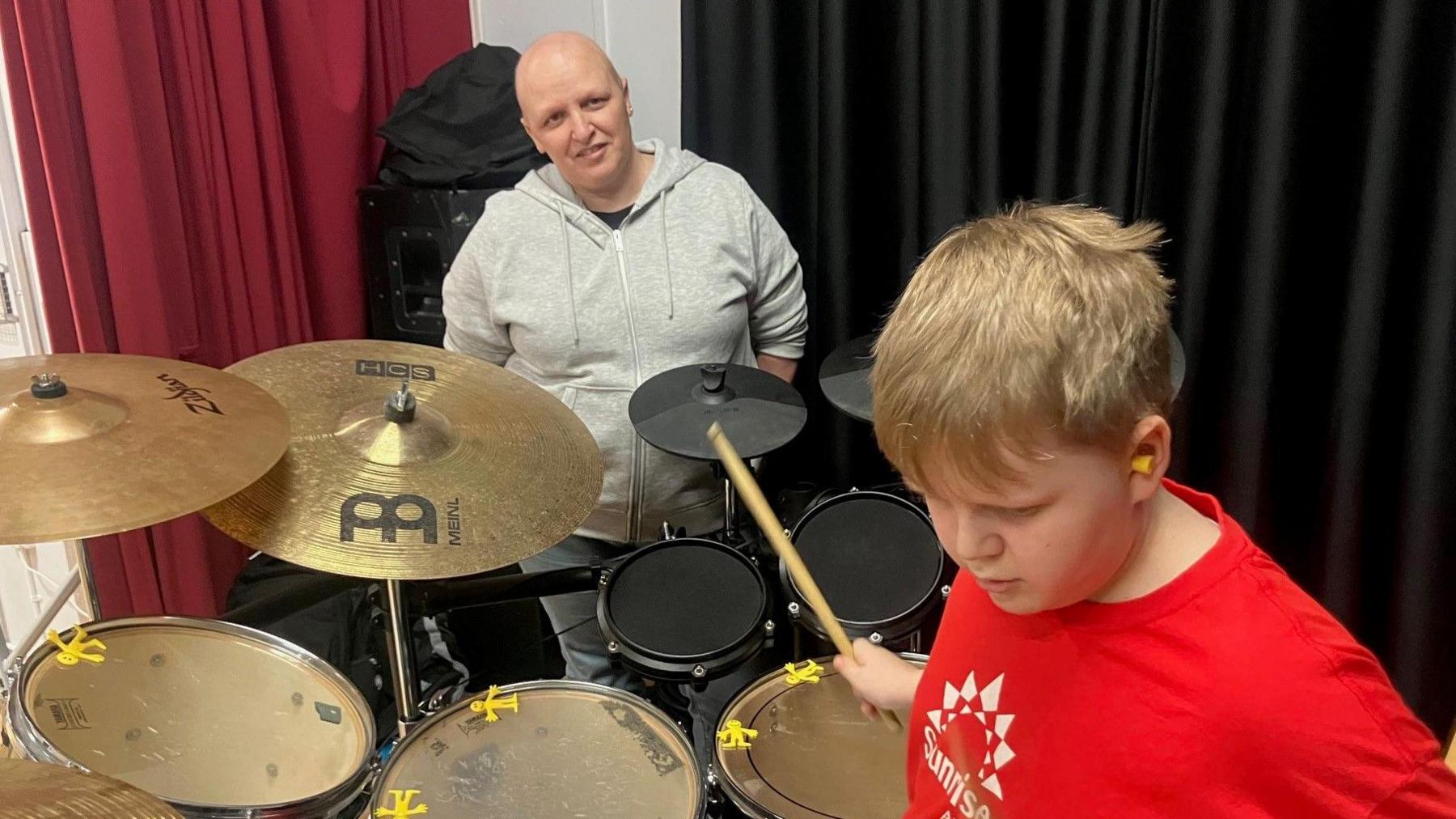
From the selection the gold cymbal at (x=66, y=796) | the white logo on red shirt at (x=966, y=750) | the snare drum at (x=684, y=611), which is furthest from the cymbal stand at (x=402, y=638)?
the white logo on red shirt at (x=966, y=750)

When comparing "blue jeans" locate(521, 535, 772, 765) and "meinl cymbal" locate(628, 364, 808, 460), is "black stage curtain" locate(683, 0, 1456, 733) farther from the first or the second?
"blue jeans" locate(521, 535, 772, 765)

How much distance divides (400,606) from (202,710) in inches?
9.8

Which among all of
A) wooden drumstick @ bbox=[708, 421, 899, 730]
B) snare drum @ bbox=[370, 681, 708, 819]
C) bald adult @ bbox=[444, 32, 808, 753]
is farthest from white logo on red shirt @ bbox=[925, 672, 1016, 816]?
bald adult @ bbox=[444, 32, 808, 753]

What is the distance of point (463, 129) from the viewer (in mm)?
2010

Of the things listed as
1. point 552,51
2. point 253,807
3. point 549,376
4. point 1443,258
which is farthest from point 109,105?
point 1443,258

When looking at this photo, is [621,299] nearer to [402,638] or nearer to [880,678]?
[402,638]

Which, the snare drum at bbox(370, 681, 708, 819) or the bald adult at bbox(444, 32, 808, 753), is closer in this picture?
the snare drum at bbox(370, 681, 708, 819)

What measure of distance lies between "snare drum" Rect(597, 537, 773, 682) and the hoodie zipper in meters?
0.24

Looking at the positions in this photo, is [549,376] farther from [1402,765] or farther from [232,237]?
[1402,765]

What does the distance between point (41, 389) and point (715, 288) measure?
90cm

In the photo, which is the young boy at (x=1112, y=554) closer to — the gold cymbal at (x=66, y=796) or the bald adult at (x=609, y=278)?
the gold cymbal at (x=66, y=796)

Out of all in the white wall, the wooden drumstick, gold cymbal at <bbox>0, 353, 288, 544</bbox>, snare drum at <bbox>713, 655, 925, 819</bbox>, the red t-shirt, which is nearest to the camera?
the red t-shirt

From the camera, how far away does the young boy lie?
585 mm

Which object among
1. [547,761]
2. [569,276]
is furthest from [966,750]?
[569,276]
